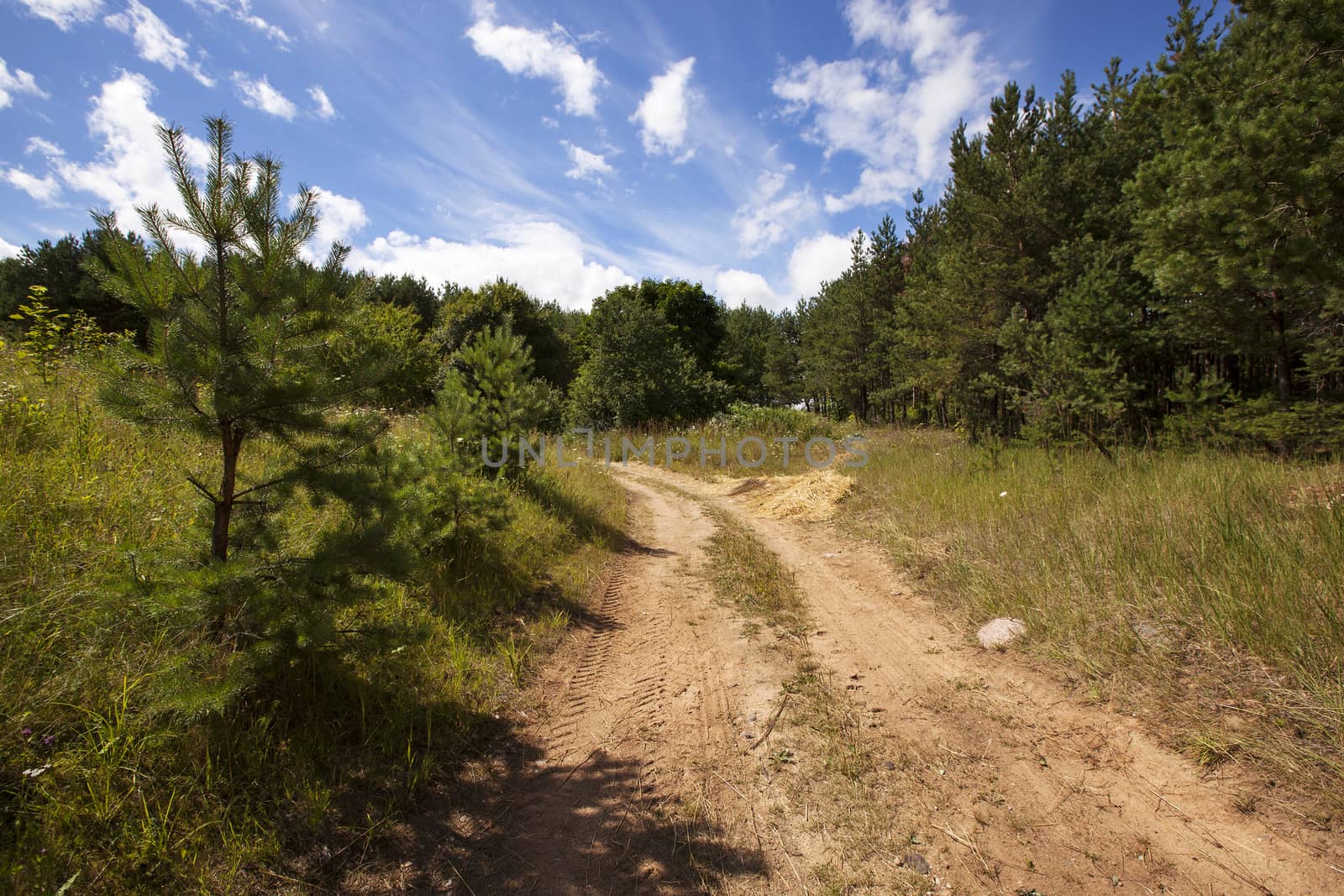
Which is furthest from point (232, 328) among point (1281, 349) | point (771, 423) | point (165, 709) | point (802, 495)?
point (771, 423)

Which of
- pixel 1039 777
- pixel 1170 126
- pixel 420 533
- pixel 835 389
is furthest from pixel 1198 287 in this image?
pixel 835 389

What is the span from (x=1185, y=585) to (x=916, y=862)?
9.93 feet

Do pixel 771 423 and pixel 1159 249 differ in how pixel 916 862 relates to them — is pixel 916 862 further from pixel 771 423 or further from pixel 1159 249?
pixel 771 423

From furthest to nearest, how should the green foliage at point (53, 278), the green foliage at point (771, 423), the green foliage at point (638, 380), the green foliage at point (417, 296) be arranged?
the green foliage at point (417, 296) → the green foliage at point (53, 278) → the green foliage at point (638, 380) → the green foliage at point (771, 423)

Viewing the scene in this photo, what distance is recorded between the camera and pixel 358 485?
8.81 ft

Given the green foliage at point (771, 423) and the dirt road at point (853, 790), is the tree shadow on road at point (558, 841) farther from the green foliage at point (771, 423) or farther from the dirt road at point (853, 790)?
the green foliage at point (771, 423)

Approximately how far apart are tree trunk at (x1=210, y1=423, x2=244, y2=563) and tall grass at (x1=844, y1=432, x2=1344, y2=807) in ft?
15.9

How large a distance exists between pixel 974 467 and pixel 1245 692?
611cm

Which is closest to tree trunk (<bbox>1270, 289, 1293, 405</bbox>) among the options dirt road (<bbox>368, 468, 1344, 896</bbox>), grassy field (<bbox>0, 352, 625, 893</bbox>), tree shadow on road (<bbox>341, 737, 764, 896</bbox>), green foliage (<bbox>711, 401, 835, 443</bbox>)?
green foliage (<bbox>711, 401, 835, 443</bbox>)

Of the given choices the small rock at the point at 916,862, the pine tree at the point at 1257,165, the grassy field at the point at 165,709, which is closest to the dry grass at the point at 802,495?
the pine tree at the point at 1257,165

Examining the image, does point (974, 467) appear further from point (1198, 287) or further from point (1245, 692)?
point (1245, 692)

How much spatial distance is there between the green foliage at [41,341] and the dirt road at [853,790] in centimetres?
578

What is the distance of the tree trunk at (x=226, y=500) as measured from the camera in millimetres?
2557

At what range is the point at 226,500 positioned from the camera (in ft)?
8.48
